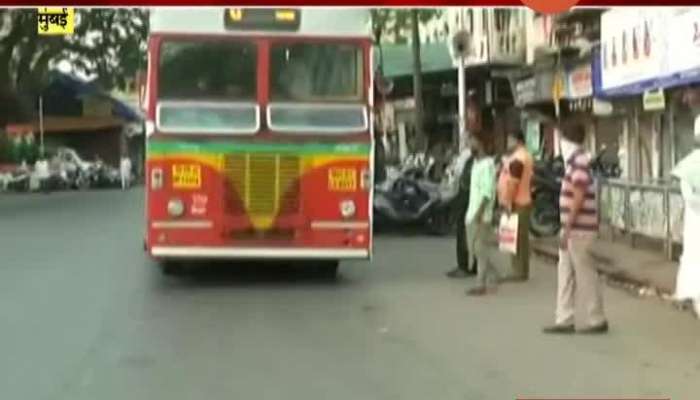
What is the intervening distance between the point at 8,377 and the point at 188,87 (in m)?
5.68

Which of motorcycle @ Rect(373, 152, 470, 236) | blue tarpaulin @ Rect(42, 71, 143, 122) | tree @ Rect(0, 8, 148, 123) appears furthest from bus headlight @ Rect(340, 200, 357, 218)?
blue tarpaulin @ Rect(42, 71, 143, 122)

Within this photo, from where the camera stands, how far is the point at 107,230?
1018 inches

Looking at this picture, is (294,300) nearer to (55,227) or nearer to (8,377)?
(8,377)

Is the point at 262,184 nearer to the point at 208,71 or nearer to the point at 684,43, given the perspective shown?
the point at 208,71

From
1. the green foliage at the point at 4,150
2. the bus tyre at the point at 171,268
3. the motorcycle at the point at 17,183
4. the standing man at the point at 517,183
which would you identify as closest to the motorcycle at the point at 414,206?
the bus tyre at the point at 171,268

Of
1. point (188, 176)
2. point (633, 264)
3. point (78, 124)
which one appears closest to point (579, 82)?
point (633, 264)

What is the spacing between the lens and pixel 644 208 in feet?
57.5

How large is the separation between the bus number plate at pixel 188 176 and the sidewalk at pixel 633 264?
4.45 metres

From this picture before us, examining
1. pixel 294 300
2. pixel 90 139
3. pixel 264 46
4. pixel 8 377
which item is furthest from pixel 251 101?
pixel 90 139

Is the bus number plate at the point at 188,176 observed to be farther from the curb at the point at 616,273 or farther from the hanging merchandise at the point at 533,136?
the hanging merchandise at the point at 533,136

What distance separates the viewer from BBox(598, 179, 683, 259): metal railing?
53.3 ft

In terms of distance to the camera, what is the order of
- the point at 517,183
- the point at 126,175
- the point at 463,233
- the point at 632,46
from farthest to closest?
the point at 126,175, the point at 632,46, the point at 463,233, the point at 517,183

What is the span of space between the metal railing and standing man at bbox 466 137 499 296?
2.86 meters

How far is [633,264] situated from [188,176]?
5.93 metres
